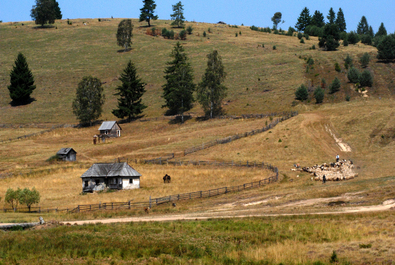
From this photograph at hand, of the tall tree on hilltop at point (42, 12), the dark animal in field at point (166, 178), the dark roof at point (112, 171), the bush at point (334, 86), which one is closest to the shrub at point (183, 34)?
the tall tree on hilltop at point (42, 12)

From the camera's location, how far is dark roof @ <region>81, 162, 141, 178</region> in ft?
182

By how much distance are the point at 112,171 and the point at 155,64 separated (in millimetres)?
91177

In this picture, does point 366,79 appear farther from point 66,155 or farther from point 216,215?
point 216,215

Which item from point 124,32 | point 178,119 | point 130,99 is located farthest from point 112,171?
point 124,32

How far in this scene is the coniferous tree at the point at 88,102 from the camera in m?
101

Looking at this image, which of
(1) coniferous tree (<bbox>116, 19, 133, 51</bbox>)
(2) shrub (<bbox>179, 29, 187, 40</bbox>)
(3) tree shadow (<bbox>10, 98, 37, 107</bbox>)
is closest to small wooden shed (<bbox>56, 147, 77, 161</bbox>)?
(3) tree shadow (<bbox>10, 98, 37, 107</bbox>)

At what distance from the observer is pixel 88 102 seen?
337 ft

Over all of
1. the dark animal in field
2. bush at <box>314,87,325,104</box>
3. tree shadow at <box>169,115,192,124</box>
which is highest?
bush at <box>314,87,325,104</box>

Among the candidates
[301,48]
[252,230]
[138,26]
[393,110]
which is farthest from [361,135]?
[138,26]

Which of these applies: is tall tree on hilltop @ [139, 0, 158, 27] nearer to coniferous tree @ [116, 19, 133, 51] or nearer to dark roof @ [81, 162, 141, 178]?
coniferous tree @ [116, 19, 133, 51]

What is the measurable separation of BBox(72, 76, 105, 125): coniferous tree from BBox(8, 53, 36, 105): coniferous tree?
2626 cm

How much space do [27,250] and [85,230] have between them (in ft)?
17.6

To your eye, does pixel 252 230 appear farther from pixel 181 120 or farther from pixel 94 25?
pixel 94 25

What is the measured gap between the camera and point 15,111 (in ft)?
380
